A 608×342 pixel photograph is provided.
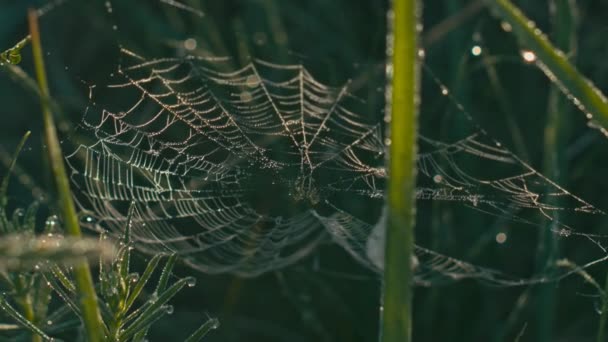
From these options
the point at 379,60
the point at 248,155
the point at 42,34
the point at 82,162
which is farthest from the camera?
the point at 42,34

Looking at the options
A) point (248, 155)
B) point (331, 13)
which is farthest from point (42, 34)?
point (248, 155)

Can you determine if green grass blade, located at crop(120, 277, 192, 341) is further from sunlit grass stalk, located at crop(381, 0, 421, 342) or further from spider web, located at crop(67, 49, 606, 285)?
spider web, located at crop(67, 49, 606, 285)

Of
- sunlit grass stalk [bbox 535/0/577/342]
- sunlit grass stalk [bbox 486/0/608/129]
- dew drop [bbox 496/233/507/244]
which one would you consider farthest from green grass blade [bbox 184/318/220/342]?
dew drop [bbox 496/233/507/244]

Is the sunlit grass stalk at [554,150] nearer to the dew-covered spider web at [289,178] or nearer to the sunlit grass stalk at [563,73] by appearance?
the dew-covered spider web at [289,178]

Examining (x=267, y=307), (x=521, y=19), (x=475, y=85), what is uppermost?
(x=475, y=85)

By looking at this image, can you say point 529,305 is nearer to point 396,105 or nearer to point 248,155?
point 248,155

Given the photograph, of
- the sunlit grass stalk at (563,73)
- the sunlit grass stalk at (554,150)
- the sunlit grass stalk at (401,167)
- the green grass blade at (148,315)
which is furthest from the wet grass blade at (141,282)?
the sunlit grass stalk at (554,150)
